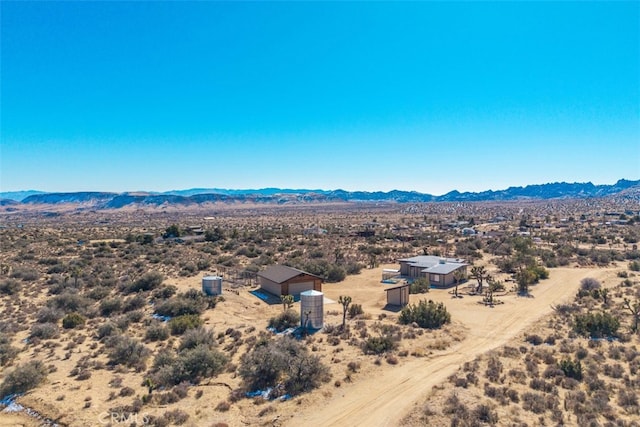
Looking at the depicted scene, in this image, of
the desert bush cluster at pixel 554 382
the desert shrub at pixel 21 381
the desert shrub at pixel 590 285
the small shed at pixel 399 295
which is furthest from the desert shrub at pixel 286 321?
the desert shrub at pixel 590 285

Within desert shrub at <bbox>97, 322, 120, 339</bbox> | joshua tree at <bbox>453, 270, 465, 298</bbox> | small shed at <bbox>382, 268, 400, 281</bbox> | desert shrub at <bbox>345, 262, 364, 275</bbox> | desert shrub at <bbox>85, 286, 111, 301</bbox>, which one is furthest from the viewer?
desert shrub at <bbox>345, 262, 364, 275</bbox>

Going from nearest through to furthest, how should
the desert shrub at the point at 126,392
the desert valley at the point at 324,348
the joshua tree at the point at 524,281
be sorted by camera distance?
the desert valley at the point at 324,348 < the desert shrub at the point at 126,392 < the joshua tree at the point at 524,281

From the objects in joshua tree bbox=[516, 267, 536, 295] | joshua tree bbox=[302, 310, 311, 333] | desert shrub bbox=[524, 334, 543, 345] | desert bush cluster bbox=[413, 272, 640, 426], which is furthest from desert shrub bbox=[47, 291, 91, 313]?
joshua tree bbox=[516, 267, 536, 295]

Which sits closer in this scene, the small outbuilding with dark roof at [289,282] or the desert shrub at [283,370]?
the desert shrub at [283,370]

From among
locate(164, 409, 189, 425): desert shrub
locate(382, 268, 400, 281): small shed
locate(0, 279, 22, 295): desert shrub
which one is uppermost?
locate(0, 279, 22, 295): desert shrub

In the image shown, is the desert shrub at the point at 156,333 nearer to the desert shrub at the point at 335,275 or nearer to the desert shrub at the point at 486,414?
the desert shrub at the point at 486,414

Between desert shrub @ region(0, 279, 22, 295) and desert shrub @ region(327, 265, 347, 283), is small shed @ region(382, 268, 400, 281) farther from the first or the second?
desert shrub @ region(0, 279, 22, 295)
